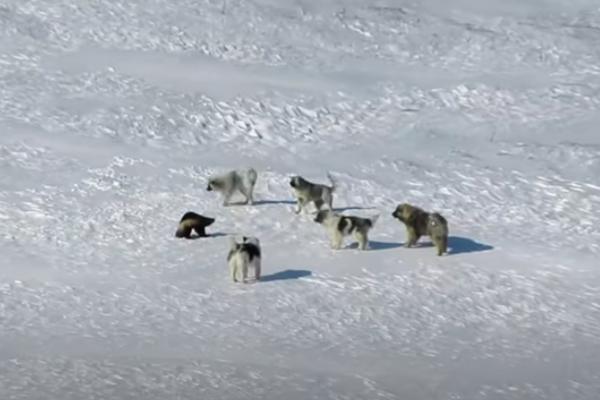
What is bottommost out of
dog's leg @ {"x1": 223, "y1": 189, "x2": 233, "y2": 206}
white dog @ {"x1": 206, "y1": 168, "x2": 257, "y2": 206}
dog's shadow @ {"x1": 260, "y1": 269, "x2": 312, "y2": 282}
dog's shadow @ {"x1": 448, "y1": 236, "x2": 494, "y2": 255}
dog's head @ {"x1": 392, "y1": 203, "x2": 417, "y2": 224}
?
dog's shadow @ {"x1": 260, "y1": 269, "x2": 312, "y2": 282}

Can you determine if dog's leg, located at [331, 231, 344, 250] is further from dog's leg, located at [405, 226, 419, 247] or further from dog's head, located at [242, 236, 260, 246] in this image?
dog's head, located at [242, 236, 260, 246]

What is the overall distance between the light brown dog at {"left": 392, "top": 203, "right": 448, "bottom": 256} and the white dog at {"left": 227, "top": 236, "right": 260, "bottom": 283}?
158 cm

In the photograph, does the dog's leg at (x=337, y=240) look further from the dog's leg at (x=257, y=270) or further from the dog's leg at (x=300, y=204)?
the dog's leg at (x=257, y=270)

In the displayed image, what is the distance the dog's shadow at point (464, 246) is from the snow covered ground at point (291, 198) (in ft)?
0.16

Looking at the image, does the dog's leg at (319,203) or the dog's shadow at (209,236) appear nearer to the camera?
the dog's shadow at (209,236)

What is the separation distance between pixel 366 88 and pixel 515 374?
24.3 feet

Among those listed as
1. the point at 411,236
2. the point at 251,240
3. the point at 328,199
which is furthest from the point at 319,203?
the point at 251,240

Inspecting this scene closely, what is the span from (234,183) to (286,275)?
69.4 inches

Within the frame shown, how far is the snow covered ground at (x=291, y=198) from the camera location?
40.2 ft

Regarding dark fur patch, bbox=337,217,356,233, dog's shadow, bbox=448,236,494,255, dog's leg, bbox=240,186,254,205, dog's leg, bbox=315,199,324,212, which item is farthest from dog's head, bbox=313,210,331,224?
dog's shadow, bbox=448,236,494,255

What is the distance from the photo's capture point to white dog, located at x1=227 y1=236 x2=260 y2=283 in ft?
44.7

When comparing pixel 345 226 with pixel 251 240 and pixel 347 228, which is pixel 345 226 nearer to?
pixel 347 228

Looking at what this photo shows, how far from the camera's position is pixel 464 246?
1480cm

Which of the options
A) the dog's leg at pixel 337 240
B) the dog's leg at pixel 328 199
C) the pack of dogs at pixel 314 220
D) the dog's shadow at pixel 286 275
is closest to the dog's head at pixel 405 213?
the pack of dogs at pixel 314 220
